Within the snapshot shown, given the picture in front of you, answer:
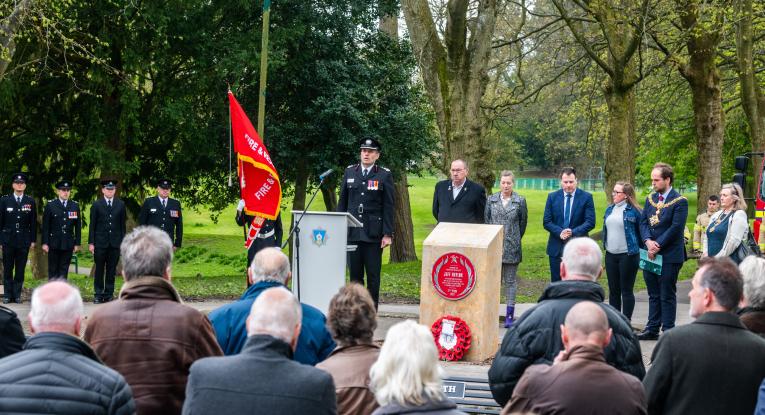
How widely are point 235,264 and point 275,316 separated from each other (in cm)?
2616

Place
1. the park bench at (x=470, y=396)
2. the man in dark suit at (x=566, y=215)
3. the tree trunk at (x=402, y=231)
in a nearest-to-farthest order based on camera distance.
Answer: the park bench at (x=470, y=396), the man in dark suit at (x=566, y=215), the tree trunk at (x=402, y=231)

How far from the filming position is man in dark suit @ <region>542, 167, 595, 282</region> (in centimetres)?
1175

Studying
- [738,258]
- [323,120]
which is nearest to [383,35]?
[323,120]

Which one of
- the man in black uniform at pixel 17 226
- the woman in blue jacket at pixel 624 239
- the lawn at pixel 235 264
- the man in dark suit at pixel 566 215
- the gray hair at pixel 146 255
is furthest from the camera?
the lawn at pixel 235 264

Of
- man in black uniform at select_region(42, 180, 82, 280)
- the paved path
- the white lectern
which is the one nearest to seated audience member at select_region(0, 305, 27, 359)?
the paved path

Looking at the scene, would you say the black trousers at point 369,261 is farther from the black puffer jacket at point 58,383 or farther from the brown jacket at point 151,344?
the black puffer jacket at point 58,383

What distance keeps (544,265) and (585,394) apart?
21250mm

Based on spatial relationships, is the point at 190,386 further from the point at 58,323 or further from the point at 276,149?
the point at 276,149

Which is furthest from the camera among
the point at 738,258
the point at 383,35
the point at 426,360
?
the point at 383,35

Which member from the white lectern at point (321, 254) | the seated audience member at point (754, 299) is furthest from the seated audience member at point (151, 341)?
the white lectern at point (321, 254)

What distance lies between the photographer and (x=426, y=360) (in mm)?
3969

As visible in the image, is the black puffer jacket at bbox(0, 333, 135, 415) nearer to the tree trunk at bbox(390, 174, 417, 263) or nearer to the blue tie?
the blue tie

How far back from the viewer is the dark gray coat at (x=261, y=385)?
4211mm

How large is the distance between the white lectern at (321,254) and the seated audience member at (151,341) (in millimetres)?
5657
